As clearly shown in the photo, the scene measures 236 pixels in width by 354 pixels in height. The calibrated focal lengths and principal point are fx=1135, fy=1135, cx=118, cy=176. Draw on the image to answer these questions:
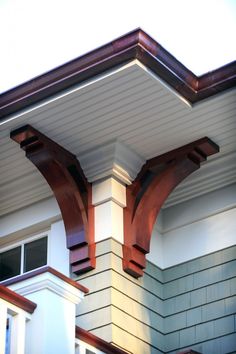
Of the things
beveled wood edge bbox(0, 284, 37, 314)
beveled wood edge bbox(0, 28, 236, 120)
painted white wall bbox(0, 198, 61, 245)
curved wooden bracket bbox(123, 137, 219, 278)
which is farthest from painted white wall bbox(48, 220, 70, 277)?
beveled wood edge bbox(0, 284, 37, 314)

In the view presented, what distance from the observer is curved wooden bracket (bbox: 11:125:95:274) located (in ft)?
35.6

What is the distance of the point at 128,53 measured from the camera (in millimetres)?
9945

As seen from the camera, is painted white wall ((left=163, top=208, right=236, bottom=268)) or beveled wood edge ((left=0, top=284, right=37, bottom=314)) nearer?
beveled wood edge ((left=0, top=284, right=37, bottom=314))

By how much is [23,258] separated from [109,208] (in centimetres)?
127

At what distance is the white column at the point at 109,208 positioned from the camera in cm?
1091

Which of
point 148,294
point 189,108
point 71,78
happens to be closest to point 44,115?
point 71,78

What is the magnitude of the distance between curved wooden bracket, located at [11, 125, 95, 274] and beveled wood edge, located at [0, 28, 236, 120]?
0.39 metres

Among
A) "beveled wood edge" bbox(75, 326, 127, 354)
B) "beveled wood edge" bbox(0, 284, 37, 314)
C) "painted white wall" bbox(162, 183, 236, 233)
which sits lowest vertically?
"beveled wood edge" bbox(0, 284, 37, 314)

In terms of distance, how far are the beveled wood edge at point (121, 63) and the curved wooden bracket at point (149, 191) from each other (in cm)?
74

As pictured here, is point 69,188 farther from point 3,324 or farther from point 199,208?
point 3,324

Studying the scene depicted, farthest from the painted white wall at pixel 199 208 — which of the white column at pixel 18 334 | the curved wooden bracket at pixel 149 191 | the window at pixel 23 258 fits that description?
the white column at pixel 18 334

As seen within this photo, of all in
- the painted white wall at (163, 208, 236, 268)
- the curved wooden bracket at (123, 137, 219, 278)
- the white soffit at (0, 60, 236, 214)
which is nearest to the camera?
the white soffit at (0, 60, 236, 214)

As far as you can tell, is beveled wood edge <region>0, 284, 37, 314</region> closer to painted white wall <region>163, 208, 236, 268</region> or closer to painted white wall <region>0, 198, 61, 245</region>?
painted white wall <region>0, 198, 61, 245</region>

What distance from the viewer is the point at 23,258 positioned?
11.7 meters
